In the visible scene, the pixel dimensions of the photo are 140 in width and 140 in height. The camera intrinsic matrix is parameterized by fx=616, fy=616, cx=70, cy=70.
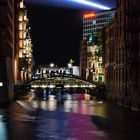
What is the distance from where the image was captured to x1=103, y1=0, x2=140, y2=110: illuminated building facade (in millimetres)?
121250

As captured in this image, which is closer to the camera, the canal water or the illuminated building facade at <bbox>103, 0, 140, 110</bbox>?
the canal water

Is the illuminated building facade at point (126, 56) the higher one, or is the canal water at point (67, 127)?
the illuminated building facade at point (126, 56)

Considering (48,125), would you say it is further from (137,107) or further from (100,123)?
(137,107)

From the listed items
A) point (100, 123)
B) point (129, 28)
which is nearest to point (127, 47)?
point (129, 28)

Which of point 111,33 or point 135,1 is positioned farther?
point 111,33

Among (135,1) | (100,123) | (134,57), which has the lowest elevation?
(100,123)

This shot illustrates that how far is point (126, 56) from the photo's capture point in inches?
5108

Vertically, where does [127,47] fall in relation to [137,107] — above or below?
above

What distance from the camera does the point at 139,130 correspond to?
250 ft

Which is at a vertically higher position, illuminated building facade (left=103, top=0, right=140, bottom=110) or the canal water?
illuminated building facade (left=103, top=0, right=140, bottom=110)

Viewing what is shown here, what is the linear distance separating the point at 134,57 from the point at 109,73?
4004 cm

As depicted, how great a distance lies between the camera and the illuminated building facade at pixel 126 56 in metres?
121

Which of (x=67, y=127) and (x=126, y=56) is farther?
(x=126, y=56)

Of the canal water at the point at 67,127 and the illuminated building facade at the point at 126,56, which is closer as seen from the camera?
the canal water at the point at 67,127
